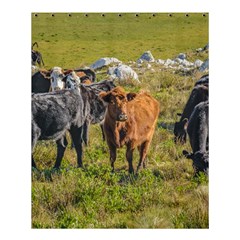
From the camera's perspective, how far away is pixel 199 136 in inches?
280

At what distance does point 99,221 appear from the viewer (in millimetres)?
6879

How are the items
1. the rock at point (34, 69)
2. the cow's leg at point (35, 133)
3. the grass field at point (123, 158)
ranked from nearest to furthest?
the grass field at point (123, 158), the cow's leg at point (35, 133), the rock at point (34, 69)

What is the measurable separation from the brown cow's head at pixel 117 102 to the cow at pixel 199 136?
2.55ft

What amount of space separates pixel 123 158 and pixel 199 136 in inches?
36.9

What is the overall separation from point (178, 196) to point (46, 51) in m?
2.32

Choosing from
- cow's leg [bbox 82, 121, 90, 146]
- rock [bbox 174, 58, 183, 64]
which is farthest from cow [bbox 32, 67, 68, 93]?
rock [bbox 174, 58, 183, 64]

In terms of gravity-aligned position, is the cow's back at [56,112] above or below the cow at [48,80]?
below

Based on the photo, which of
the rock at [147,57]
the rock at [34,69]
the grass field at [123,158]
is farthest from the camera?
the rock at [147,57]

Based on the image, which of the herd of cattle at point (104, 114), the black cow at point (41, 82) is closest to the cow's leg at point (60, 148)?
the herd of cattle at point (104, 114)

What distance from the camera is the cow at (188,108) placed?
282 inches

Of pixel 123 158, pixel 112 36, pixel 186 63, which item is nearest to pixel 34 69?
pixel 112 36

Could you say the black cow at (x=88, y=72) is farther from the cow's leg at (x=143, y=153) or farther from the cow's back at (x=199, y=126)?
the cow's back at (x=199, y=126)

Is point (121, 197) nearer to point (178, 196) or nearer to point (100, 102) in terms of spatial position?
point (178, 196)

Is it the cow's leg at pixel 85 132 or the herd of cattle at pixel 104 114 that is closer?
the herd of cattle at pixel 104 114
